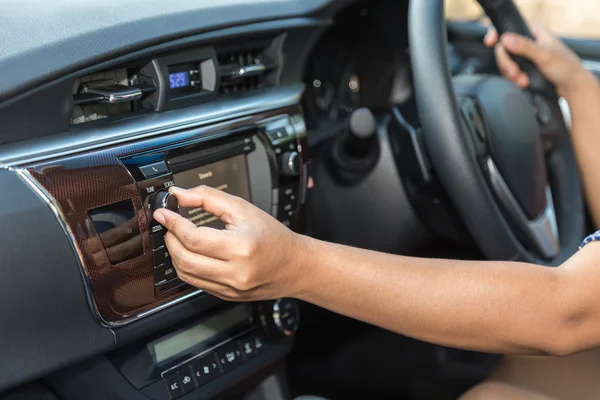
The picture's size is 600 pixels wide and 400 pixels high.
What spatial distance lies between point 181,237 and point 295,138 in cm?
47

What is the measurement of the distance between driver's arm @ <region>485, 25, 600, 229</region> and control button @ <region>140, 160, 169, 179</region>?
673 millimetres

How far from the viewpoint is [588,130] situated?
4.56ft

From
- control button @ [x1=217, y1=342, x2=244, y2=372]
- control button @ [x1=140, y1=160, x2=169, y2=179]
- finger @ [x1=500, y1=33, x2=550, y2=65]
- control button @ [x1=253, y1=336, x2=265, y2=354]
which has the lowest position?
control button @ [x1=253, y1=336, x2=265, y2=354]

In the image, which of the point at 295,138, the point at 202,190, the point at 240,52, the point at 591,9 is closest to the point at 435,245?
the point at 295,138

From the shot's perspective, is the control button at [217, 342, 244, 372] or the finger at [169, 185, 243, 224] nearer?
the finger at [169, 185, 243, 224]

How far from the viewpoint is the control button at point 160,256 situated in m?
0.96

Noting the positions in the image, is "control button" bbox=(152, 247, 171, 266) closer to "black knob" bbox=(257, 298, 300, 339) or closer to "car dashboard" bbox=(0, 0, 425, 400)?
"car dashboard" bbox=(0, 0, 425, 400)

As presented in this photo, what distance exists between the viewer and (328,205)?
5.01 ft

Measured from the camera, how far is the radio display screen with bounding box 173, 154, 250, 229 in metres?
1.03

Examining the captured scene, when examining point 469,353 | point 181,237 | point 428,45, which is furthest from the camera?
point 469,353

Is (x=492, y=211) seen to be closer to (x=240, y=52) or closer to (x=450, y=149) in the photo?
(x=450, y=149)

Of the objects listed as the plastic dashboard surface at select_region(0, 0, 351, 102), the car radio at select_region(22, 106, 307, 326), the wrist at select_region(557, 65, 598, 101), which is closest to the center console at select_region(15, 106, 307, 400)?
the car radio at select_region(22, 106, 307, 326)

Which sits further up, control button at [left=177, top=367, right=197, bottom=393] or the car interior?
the car interior

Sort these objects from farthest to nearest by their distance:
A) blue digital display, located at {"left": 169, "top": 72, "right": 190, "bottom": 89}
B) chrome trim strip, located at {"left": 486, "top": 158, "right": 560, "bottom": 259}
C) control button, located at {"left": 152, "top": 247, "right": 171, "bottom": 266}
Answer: chrome trim strip, located at {"left": 486, "top": 158, "right": 560, "bottom": 259}, blue digital display, located at {"left": 169, "top": 72, "right": 190, "bottom": 89}, control button, located at {"left": 152, "top": 247, "right": 171, "bottom": 266}
